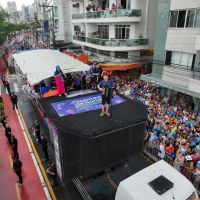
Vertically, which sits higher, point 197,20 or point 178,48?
point 197,20

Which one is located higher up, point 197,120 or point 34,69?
point 34,69

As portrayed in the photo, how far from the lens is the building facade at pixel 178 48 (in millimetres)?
15758

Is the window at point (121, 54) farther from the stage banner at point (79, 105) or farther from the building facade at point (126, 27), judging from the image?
the stage banner at point (79, 105)

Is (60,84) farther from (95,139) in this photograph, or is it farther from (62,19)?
(62,19)

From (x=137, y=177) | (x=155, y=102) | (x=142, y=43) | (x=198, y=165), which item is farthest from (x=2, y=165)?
(x=142, y=43)

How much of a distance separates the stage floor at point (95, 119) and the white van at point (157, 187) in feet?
6.07

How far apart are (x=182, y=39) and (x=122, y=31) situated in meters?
10.2

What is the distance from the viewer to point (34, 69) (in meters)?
13.0

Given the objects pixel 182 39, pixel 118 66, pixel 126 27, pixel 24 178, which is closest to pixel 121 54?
pixel 118 66

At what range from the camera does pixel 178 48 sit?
1727cm

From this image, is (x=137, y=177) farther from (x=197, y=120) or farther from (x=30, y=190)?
(x=197, y=120)

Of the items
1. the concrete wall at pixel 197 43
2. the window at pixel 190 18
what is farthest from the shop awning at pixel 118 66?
the concrete wall at pixel 197 43

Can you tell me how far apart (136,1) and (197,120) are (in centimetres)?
1531

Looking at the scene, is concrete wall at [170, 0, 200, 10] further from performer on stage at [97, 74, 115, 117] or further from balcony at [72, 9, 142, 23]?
performer on stage at [97, 74, 115, 117]
